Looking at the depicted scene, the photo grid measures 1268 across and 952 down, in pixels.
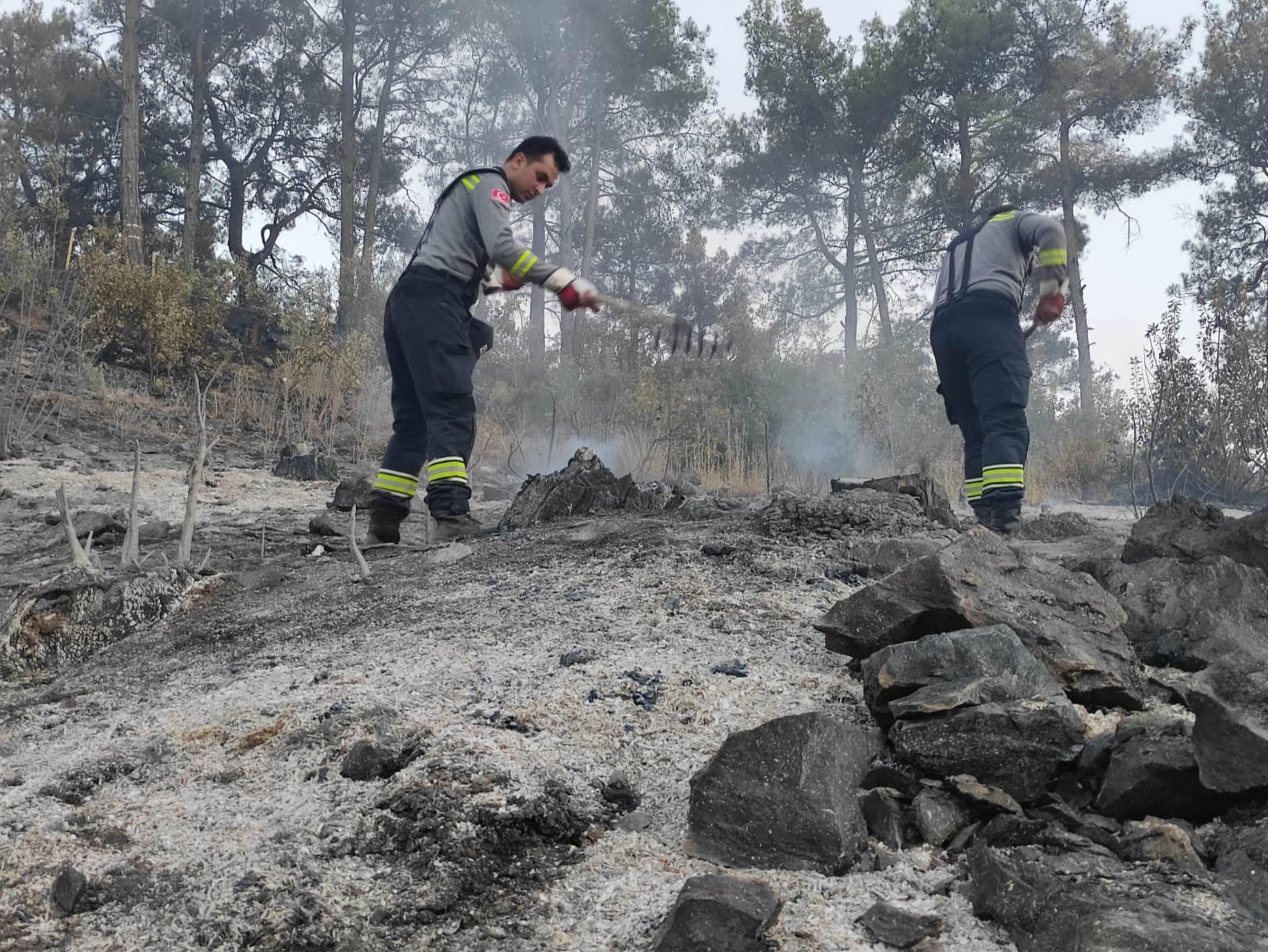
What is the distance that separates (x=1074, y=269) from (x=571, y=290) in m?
17.6

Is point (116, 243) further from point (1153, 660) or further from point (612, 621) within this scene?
point (1153, 660)

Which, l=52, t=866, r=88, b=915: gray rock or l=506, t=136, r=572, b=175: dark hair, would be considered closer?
l=52, t=866, r=88, b=915: gray rock

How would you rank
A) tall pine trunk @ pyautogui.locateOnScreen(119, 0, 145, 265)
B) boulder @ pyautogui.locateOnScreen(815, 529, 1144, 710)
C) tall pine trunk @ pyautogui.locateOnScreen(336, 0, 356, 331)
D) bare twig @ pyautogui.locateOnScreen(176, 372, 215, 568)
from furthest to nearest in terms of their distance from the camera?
tall pine trunk @ pyautogui.locateOnScreen(336, 0, 356, 331) < tall pine trunk @ pyautogui.locateOnScreen(119, 0, 145, 265) < bare twig @ pyautogui.locateOnScreen(176, 372, 215, 568) < boulder @ pyautogui.locateOnScreen(815, 529, 1144, 710)

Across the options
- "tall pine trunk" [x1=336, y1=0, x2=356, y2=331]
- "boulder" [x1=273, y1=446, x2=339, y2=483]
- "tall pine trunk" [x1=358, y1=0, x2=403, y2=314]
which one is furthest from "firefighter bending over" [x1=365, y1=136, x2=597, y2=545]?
"tall pine trunk" [x1=358, y1=0, x2=403, y2=314]

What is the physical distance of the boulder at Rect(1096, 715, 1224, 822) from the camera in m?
1.43

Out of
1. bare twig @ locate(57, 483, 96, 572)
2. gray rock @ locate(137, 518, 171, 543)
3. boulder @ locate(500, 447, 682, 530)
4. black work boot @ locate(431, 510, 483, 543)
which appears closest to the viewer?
bare twig @ locate(57, 483, 96, 572)

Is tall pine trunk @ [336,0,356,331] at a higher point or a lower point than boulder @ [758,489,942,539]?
higher

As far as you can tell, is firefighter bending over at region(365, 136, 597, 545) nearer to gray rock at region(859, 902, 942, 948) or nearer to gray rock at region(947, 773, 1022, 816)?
gray rock at region(947, 773, 1022, 816)

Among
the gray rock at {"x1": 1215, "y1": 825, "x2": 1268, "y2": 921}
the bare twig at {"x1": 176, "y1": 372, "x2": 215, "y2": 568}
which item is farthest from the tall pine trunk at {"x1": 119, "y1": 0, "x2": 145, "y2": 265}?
the gray rock at {"x1": 1215, "y1": 825, "x2": 1268, "y2": 921}

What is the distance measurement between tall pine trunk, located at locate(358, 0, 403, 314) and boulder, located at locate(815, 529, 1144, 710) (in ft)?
54.3

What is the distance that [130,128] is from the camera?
14.8m

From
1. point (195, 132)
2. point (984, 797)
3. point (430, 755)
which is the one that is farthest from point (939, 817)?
point (195, 132)

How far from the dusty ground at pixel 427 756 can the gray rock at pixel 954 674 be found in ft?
0.43

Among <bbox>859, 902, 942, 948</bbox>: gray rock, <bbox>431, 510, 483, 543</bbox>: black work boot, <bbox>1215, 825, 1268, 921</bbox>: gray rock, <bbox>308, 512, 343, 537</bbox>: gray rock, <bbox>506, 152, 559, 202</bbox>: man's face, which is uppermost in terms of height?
<bbox>506, 152, 559, 202</bbox>: man's face
